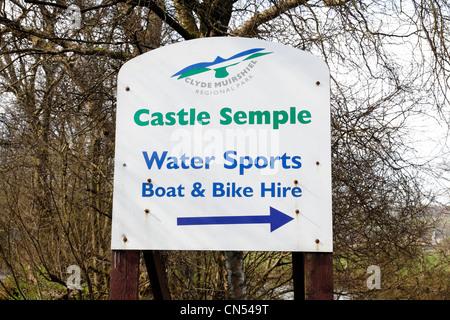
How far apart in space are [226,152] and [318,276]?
2.55 ft

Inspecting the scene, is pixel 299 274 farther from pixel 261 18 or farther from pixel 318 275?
pixel 261 18

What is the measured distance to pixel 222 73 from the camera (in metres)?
2.48

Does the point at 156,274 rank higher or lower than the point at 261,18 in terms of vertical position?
lower

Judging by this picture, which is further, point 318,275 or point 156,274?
point 156,274

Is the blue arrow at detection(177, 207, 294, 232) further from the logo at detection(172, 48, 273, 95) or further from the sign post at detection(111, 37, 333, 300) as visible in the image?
the logo at detection(172, 48, 273, 95)

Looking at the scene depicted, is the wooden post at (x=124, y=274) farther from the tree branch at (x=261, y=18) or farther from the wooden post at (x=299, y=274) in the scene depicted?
the tree branch at (x=261, y=18)

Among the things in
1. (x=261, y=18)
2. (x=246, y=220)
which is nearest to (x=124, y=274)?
(x=246, y=220)

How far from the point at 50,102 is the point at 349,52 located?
138 inches

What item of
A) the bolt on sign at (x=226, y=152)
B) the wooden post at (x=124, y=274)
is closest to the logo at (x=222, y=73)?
the bolt on sign at (x=226, y=152)

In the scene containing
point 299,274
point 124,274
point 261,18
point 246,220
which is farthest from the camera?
point 261,18

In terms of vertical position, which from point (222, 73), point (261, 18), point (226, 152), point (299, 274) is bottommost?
point (299, 274)

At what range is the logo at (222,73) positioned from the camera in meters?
2.46

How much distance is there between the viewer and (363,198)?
5039 millimetres
